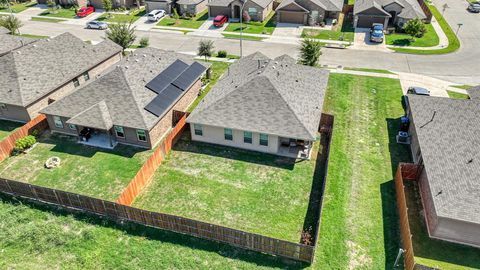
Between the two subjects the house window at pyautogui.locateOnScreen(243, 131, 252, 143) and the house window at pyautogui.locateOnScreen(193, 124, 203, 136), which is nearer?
the house window at pyautogui.locateOnScreen(243, 131, 252, 143)

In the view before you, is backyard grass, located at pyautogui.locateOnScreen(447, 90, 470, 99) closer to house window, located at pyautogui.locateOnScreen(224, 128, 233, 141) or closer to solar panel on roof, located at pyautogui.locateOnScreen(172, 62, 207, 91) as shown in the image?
house window, located at pyautogui.locateOnScreen(224, 128, 233, 141)

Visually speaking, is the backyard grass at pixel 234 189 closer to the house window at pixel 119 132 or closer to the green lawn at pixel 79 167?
the green lawn at pixel 79 167

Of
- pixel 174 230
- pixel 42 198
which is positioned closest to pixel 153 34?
pixel 42 198

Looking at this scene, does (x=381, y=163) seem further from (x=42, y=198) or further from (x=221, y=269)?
(x=42, y=198)

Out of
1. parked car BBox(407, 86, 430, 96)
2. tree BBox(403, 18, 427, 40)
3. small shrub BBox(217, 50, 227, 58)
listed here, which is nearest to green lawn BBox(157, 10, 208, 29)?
small shrub BBox(217, 50, 227, 58)

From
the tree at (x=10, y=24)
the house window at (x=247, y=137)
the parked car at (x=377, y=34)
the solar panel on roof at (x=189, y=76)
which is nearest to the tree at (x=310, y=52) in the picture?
the solar panel on roof at (x=189, y=76)

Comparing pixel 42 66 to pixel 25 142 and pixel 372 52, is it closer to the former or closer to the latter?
pixel 25 142
